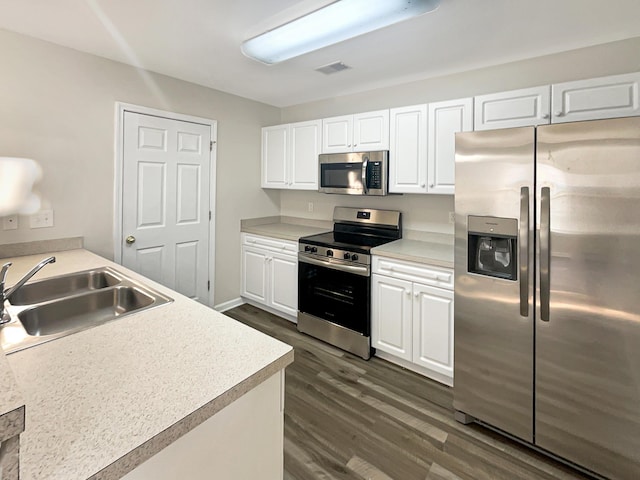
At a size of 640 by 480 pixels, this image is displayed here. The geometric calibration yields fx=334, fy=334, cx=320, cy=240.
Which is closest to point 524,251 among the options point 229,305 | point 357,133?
point 357,133

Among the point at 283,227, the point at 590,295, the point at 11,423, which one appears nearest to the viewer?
the point at 11,423

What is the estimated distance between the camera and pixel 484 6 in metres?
1.87

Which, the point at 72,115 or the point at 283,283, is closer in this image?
the point at 72,115

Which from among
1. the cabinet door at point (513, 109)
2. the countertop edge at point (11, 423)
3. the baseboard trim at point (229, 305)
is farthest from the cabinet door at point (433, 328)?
the countertop edge at point (11, 423)

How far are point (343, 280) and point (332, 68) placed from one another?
5.97ft

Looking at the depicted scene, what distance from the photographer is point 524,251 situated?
1.78 meters

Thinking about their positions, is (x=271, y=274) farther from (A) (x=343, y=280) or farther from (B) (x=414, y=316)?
(B) (x=414, y=316)

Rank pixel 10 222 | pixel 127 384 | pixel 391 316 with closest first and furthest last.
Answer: pixel 127 384
pixel 10 222
pixel 391 316

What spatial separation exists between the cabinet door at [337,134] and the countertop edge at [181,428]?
8.35 ft

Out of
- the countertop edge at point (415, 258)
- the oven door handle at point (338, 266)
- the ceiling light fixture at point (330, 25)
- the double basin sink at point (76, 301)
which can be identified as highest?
the ceiling light fixture at point (330, 25)

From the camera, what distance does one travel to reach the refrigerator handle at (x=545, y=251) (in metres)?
1.70

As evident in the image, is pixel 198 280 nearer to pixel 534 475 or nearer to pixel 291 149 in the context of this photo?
pixel 291 149

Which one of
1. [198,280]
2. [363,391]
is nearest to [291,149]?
[198,280]

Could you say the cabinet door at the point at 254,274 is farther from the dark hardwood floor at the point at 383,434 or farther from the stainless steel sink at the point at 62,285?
the stainless steel sink at the point at 62,285
